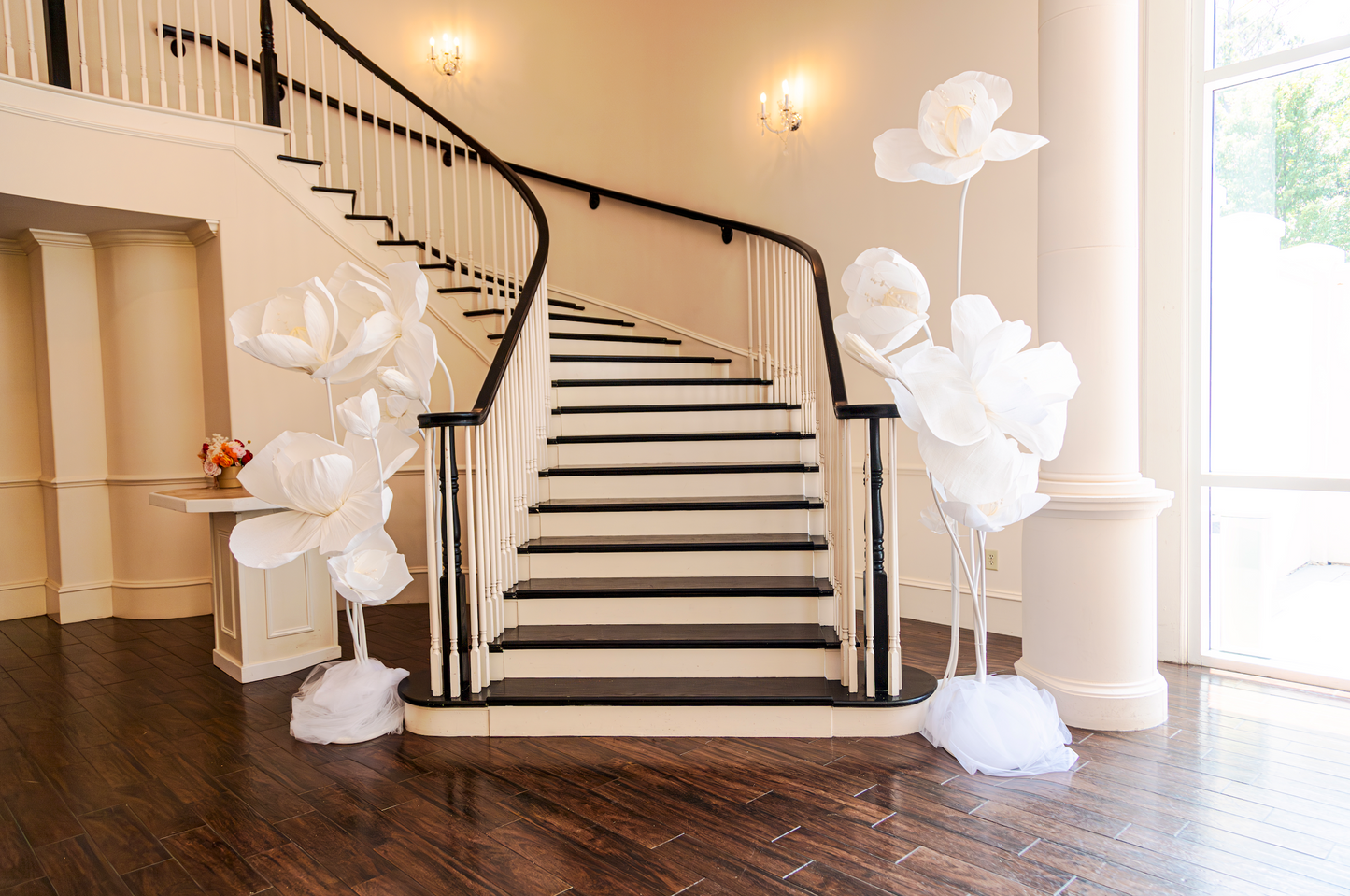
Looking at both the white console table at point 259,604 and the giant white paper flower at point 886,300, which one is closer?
the giant white paper flower at point 886,300

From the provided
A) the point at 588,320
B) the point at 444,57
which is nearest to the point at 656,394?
the point at 588,320

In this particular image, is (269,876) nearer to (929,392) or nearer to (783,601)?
(783,601)

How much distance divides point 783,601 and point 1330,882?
5.43 feet

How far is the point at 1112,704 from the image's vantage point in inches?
102

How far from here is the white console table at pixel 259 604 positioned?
131 inches

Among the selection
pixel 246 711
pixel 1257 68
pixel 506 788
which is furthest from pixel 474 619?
pixel 1257 68

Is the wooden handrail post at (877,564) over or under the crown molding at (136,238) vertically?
under

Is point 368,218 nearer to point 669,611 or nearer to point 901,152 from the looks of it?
point 669,611

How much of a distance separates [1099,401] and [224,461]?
3581 mm

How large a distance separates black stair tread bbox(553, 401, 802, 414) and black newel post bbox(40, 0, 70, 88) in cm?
285

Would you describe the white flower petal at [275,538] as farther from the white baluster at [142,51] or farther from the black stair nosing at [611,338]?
the white baluster at [142,51]

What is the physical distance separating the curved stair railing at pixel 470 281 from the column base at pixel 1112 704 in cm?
58

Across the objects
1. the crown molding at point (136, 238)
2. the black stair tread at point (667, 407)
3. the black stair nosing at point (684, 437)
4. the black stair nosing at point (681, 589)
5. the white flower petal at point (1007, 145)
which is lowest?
the black stair nosing at point (681, 589)

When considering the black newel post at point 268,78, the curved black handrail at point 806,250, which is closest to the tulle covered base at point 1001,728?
the curved black handrail at point 806,250
